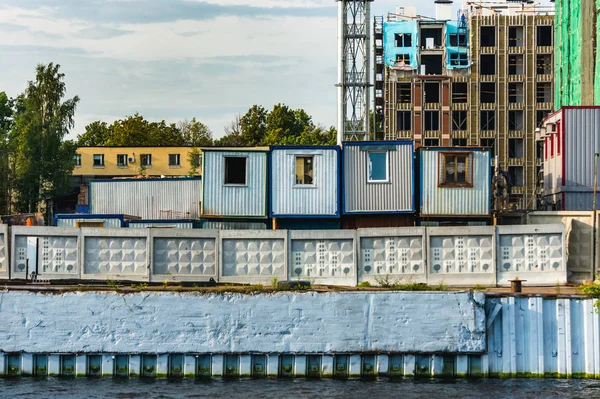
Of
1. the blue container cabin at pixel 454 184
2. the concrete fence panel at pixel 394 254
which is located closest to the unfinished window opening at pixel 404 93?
the blue container cabin at pixel 454 184

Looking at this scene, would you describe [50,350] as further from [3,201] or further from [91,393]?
[3,201]

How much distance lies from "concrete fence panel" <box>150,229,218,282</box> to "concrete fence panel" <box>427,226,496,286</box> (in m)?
8.17

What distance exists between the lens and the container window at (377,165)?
39.2 m

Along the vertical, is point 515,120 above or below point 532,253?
above

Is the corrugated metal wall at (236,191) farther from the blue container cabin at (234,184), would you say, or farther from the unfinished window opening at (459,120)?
the unfinished window opening at (459,120)

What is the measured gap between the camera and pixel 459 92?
100 metres

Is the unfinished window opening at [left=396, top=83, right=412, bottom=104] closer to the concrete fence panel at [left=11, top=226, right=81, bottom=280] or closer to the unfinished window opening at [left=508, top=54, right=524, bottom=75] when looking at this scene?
the unfinished window opening at [left=508, top=54, right=524, bottom=75]

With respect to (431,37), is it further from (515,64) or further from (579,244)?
(579,244)

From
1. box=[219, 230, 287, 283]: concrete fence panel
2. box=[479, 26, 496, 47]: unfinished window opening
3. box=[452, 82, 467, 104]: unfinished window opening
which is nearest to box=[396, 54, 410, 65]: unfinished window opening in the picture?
box=[452, 82, 467, 104]: unfinished window opening

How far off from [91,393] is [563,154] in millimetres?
24507

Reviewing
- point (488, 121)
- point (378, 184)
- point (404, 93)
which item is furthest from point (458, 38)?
point (378, 184)

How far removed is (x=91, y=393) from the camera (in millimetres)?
29031

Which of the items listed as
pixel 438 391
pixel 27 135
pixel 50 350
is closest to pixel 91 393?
pixel 50 350

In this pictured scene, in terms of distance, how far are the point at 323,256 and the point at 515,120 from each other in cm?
6965
